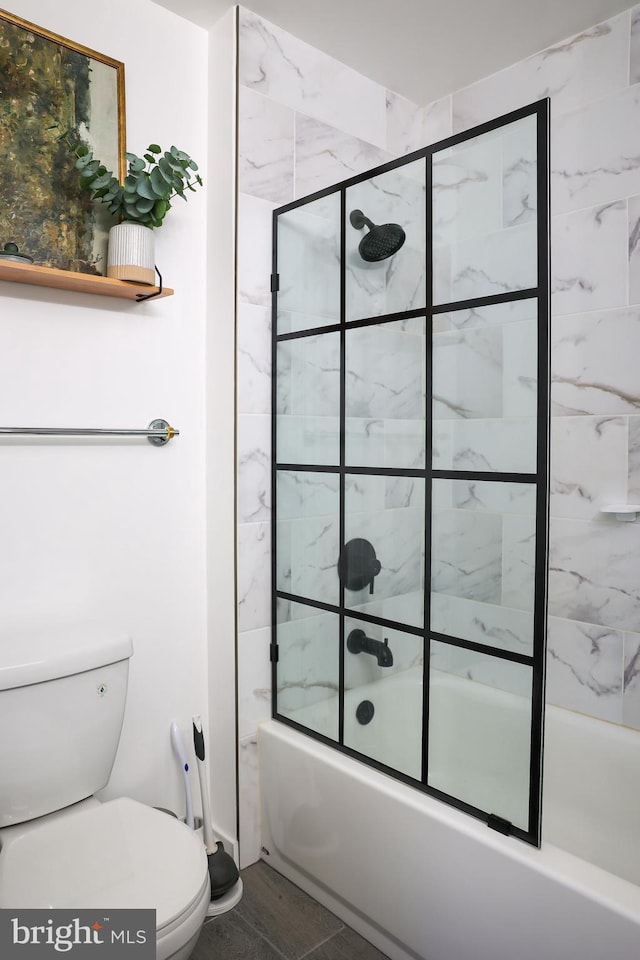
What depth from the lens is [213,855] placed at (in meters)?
1.80

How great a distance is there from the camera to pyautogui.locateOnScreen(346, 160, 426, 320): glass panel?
1.53 meters

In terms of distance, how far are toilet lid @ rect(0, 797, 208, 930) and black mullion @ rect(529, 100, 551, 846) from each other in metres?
0.71

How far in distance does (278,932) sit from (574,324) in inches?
75.1

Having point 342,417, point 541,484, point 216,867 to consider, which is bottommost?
point 216,867

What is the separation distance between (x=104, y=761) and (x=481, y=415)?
122 centimetres

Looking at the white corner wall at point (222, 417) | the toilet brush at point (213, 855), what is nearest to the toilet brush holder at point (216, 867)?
the toilet brush at point (213, 855)

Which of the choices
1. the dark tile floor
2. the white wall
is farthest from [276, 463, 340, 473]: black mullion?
the dark tile floor

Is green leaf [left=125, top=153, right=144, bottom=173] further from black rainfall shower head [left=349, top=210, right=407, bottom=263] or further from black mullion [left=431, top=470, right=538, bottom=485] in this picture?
black mullion [left=431, top=470, right=538, bottom=485]

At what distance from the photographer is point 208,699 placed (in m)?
2.01

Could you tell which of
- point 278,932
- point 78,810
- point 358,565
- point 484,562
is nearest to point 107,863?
point 78,810

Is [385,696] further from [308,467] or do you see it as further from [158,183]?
[158,183]

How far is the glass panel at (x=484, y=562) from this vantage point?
4.41ft

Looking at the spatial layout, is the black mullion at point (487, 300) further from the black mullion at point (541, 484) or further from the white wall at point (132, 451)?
the white wall at point (132, 451)

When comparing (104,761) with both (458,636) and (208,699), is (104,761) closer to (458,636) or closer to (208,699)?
(208,699)
